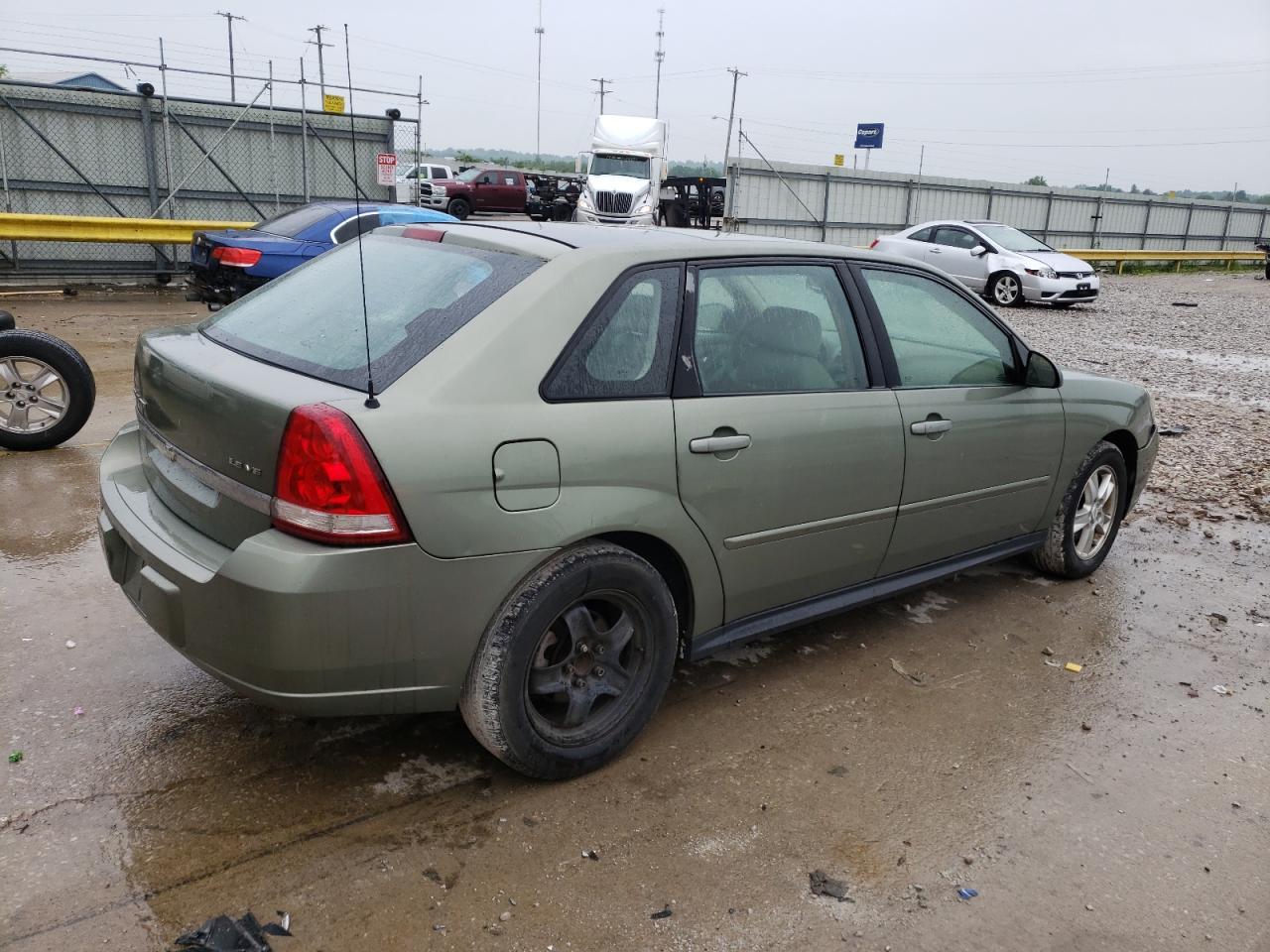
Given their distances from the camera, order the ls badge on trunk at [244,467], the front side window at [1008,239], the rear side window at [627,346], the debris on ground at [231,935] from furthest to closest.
Result: the front side window at [1008,239]
the rear side window at [627,346]
the ls badge on trunk at [244,467]
the debris on ground at [231,935]

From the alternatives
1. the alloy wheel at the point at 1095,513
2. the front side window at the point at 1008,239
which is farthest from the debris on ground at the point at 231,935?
the front side window at the point at 1008,239

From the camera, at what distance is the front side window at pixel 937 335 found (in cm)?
389

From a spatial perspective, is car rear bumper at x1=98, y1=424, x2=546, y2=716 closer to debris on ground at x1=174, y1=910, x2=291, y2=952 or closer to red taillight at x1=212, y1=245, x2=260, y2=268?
debris on ground at x1=174, y1=910, x2=291, y2=952

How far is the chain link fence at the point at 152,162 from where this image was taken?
48.2 ft

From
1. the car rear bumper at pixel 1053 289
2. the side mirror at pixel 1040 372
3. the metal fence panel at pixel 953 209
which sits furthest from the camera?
the metal fence panel at pixel 953 209

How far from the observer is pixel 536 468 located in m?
2.76

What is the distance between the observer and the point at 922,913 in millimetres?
2613

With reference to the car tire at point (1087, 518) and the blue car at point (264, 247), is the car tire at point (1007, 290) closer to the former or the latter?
the blue car at point (264, 247)

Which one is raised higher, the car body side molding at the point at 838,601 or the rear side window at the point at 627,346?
the rear side window at the point at 627,346

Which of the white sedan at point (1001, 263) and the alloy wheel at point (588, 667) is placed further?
the white sedan at point (1001, 263)

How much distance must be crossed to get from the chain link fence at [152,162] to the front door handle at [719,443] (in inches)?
481

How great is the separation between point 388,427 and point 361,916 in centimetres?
121

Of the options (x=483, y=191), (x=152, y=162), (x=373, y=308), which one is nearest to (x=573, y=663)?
(x=373, y=308)

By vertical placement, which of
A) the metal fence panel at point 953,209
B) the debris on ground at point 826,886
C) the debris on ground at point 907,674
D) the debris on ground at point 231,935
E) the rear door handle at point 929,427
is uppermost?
the metal fence panel at point 953,209
